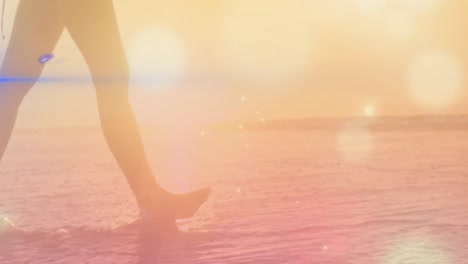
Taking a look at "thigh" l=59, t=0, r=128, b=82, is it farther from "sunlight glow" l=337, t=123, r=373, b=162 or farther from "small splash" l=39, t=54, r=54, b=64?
"sunlight glow" l=337, t=123, r=373, b=162

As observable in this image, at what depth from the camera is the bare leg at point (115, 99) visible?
4070 millimetres

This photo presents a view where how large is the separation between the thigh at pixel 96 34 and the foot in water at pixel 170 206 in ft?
2.48

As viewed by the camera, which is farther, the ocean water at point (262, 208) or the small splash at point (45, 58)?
the small splash at point (45, 58)

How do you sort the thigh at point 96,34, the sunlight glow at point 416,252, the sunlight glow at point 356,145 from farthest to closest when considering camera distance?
the sunlight glow at point 356,145 < the thigh at point 96,34 < the sunlight glow at point 416,252

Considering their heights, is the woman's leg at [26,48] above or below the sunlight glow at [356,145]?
above

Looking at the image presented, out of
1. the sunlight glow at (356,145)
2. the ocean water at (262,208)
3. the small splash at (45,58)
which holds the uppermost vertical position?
the small splash at (45,58)

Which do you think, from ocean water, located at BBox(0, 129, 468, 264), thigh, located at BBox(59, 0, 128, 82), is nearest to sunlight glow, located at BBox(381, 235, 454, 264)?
ocean water, located at BBox(0, 129, 468, 264)

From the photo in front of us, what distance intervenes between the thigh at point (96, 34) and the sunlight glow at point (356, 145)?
12.7ft

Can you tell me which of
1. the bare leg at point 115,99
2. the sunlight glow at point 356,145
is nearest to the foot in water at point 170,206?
the bare leg at point 115,99

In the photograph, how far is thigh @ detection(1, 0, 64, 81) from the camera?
13.2 feet

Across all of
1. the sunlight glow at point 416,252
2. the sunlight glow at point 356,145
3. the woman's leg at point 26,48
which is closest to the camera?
the sunlight glow at point 416,252

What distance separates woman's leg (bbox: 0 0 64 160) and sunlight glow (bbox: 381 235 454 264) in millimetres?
2196

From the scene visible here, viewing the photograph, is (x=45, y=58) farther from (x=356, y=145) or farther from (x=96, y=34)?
(x=356, y=145)

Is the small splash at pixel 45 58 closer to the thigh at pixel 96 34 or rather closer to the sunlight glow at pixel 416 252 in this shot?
the thigh at pixel 96 34
